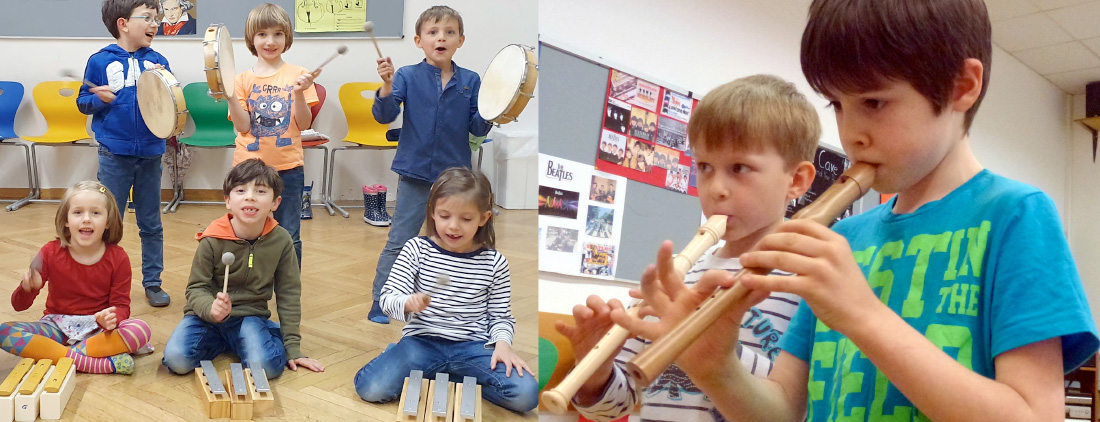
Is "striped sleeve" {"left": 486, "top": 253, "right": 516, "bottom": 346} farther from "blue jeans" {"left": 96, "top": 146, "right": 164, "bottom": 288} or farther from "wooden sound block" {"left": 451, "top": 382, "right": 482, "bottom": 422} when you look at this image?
"blue jeans" {"left": 96, "top": 146, "right": 164, "bottom": 288}

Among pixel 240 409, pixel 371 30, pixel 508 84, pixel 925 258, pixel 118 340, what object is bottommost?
pixel 240 409

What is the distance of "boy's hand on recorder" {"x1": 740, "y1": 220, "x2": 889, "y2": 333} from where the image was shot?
55 cm

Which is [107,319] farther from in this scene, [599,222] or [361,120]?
[599,222]

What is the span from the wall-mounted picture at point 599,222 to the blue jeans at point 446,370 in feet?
3.12

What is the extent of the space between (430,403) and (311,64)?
870 millimetres

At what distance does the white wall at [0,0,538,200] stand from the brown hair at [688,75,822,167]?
0.83 meters

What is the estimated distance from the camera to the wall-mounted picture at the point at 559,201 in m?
1.03

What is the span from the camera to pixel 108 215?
198 centimetres

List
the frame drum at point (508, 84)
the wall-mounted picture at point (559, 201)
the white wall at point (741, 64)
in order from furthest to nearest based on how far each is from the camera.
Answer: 1. the frame drum at point (508, 84)
2. the wall-mounted picture at point (559, 201)
3. the white wall at point (741, 64)

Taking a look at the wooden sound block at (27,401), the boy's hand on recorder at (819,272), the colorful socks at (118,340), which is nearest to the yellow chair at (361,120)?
the colorful socks at (118,340)

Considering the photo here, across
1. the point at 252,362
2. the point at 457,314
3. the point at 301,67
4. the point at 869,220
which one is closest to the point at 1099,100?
the point at 869,220

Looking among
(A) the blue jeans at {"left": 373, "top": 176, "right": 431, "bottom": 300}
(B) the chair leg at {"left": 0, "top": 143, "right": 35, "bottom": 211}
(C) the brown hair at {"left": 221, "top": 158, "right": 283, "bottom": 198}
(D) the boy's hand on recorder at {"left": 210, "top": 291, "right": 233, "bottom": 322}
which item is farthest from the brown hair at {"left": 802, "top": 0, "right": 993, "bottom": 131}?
(B) the chair leg at {"left": 0, "top": 143, "right": 35, "bottom": 211}

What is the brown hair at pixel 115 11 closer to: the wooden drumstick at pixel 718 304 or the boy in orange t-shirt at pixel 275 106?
the boy in orange t-shirt at pixel 275 106

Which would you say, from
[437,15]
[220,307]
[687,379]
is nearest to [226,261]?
[220,307]
